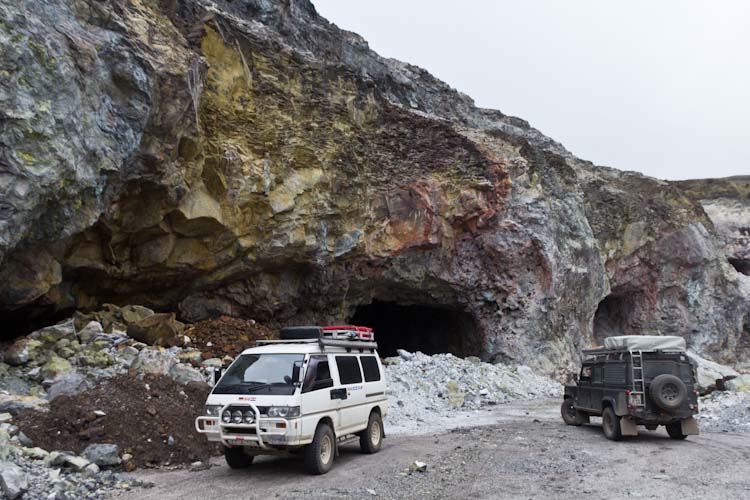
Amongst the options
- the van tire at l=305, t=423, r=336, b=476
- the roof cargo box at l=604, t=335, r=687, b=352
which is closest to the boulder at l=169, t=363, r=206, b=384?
the van tire at l=305, t=423, r=336, b=476

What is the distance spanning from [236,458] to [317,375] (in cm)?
182

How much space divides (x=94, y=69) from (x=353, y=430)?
937 cm

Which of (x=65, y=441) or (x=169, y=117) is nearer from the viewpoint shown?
(x=65, y=441)

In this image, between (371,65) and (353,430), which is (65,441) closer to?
(353,430)

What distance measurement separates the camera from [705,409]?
14734mm

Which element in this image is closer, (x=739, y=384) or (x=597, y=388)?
(x=597, y=388)

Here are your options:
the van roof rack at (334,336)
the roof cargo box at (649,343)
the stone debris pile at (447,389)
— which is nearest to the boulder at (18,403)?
the van roof rack at (334,336)

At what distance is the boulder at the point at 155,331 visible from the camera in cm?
1416

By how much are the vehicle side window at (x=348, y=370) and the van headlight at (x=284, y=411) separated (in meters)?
1.47

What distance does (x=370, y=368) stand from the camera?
992 cm

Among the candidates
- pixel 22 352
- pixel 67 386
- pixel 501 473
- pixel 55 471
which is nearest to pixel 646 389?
pixel 501 473

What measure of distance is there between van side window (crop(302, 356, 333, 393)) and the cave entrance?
1802 centimetres

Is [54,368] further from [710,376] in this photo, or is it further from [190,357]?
[710,376]

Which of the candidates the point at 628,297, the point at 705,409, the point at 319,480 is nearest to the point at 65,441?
the point at 319,480
